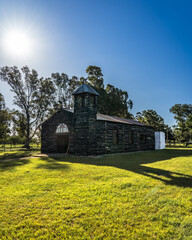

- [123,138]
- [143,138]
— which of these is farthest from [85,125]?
[143,138]

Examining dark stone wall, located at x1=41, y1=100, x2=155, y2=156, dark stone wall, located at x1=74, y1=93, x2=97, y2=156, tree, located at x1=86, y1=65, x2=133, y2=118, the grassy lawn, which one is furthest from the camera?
tree, located at x1=86, y1=65, x2=133, y2=118

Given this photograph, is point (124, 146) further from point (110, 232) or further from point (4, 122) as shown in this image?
point (4, 122)

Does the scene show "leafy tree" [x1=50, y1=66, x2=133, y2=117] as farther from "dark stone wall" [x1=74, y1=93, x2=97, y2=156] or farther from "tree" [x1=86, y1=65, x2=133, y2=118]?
"dark stone wall" [x1=74, y1=93, x2=97, y2=156]

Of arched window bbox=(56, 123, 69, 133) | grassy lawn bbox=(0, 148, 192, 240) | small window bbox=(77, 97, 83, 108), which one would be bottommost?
grassy lawn bbox=(0, 148, 192, 240)

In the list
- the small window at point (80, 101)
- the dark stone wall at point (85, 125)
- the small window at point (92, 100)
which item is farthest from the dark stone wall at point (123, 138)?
the small window at point (80, 101)

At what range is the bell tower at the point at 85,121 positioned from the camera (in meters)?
14.6

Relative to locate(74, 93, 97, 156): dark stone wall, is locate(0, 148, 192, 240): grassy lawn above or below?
below

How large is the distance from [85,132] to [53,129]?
Result: 5262mm

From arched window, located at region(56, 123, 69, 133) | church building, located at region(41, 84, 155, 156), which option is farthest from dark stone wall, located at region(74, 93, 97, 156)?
arched window, located at region(56, 123, 69, 133)

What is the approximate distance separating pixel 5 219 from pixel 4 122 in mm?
28097

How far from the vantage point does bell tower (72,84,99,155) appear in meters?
14.6

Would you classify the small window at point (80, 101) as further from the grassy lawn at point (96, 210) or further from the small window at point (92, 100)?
the grassy lawn at point (96, 210)

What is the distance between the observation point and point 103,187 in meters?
5.02

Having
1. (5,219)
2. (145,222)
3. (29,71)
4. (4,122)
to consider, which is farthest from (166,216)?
(29,71)
